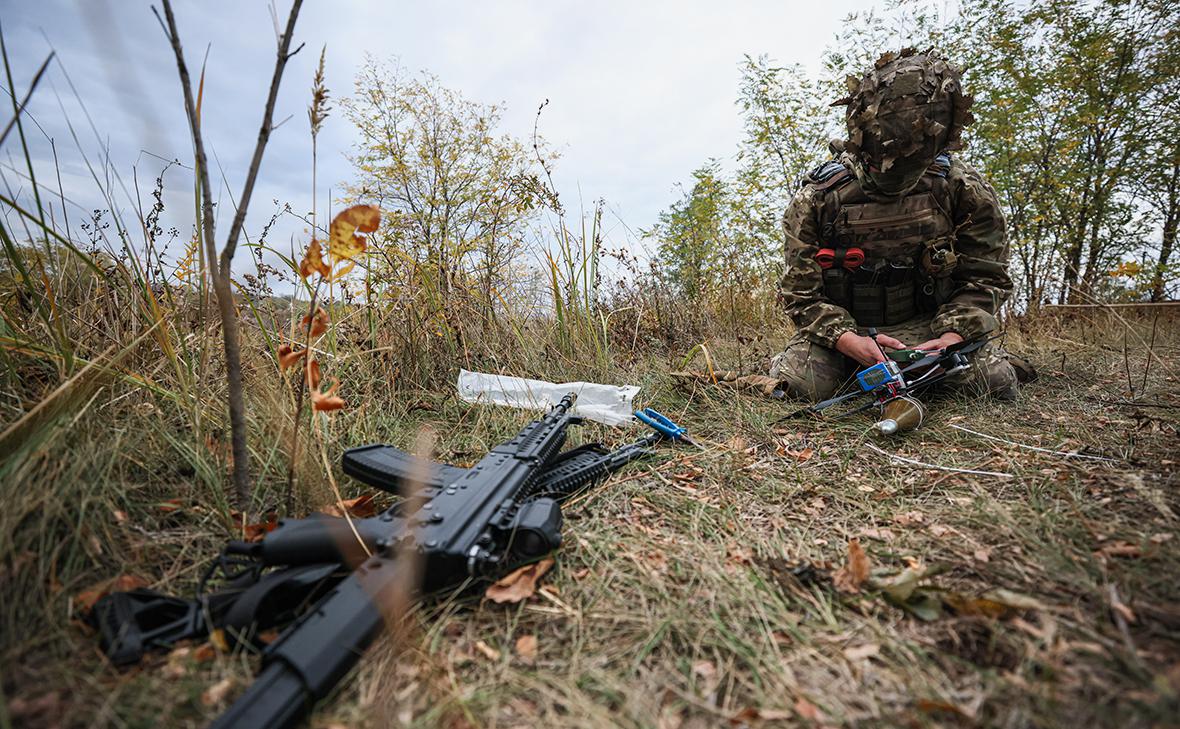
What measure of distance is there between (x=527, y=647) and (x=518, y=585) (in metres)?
0.20

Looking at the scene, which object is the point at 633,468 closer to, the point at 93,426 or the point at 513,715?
the point at 513,715

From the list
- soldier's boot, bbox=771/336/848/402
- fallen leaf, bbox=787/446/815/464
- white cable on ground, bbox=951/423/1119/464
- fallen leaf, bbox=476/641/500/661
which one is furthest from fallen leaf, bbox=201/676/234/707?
soldier's boot, bbox=771/336/848/402

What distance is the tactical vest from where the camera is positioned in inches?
119

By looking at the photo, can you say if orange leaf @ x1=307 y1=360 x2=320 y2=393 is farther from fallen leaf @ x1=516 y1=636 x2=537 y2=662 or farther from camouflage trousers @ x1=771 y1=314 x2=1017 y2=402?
camouflage trousers @ x1=771 y1=314 x2=1017 y2=402

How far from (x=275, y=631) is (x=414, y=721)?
46 cm

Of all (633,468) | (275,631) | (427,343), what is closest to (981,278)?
(633,468)

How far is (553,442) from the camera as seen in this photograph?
6.42ft

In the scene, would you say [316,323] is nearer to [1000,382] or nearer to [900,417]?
[900,417]

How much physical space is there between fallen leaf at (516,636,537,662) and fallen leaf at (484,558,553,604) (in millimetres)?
109

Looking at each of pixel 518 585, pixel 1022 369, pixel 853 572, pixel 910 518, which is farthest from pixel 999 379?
pixel 518 585

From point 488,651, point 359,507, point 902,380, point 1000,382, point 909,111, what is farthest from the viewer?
point 1000,382

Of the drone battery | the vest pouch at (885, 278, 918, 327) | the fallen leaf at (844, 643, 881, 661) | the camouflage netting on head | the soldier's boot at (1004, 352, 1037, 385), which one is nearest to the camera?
the fallen leaf at (844, 643, 881, 661)

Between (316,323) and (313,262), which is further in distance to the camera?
(316,323)

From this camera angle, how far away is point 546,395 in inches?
114
